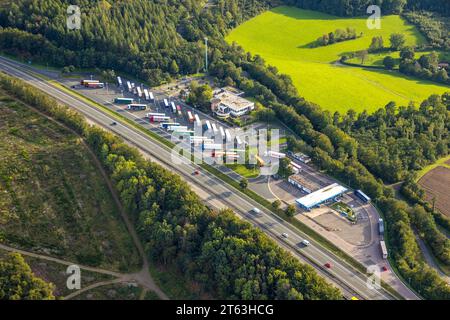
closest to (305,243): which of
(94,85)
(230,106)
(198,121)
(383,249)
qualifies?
(383,249)

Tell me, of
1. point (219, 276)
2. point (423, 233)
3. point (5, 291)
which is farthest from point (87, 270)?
point (423, 233)

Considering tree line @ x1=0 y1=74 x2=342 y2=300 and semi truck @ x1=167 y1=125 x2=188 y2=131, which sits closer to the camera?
tree line @ x1=0 y1=74 x2=342 y2=300

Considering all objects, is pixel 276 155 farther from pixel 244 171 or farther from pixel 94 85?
pixel 94 85

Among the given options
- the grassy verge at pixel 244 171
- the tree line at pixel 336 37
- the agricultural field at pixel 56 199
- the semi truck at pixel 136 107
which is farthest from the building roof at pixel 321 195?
the tree line at pixel 336 37

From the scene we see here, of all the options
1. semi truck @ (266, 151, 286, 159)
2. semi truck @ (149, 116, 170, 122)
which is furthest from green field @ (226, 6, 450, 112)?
semi truck @ (149, 116, 170, 122)

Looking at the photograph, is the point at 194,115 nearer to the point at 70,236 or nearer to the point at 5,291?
the point at 70,236

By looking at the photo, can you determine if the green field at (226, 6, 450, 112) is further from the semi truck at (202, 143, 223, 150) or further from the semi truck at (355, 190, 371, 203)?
the semi truck at (355, 190, 371, 203)

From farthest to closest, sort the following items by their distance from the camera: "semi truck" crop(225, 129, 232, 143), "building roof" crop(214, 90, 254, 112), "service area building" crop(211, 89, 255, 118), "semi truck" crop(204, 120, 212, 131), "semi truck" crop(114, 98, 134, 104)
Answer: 1. "semi truck" crop(114, 98, 134, 104)
2. "building roof" crop(214, 90, 254, 112)
3. "service area building" crop(211, 89, 255, 118)
4. "semi truck" crop(204, 120, 212, 131)
5. "semi truck" crop(225, 129, 232, 143)
